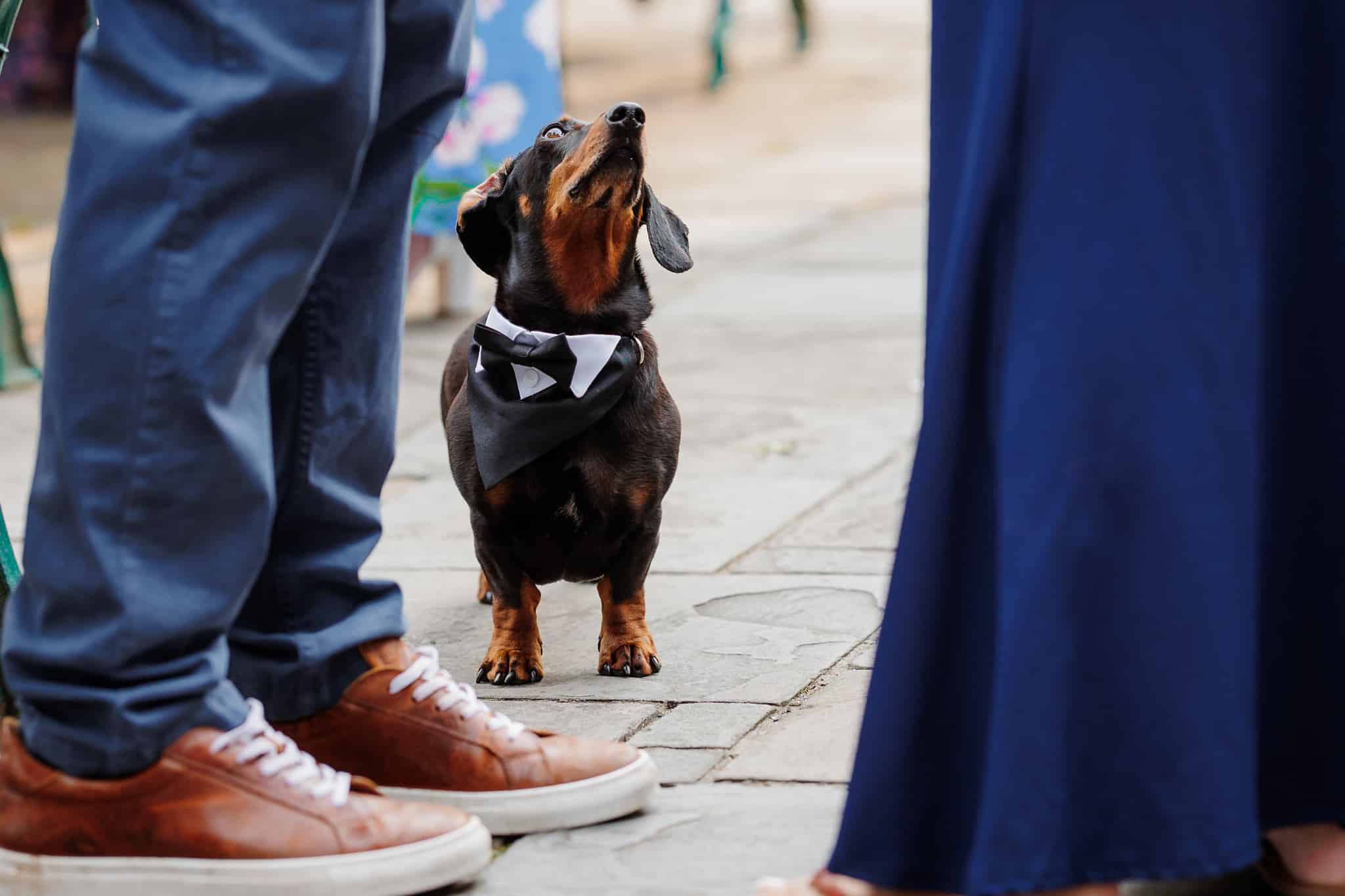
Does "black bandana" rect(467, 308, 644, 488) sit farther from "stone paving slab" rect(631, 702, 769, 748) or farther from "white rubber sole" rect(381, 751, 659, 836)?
"white rubber sole" rect(381, 751, 659, 836)

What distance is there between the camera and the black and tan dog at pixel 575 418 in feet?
8.61

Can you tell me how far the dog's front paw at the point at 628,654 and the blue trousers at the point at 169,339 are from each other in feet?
3.04

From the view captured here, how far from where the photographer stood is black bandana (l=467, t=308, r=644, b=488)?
2.59m

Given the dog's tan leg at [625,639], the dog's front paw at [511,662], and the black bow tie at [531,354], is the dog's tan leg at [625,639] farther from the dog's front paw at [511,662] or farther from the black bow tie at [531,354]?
the black bow tie at [531,354]

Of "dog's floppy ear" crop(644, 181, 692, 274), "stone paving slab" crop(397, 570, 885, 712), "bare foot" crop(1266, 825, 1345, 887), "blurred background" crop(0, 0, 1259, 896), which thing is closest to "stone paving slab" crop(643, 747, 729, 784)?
"blurred background" crop(0, 0, 1259, 896)

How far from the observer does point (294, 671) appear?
1873 mm

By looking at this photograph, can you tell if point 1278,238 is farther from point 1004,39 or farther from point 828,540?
point 828,540

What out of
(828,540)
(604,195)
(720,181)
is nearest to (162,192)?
(604,195)

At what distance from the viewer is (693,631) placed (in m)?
2.79

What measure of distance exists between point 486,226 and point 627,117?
30 centimetres

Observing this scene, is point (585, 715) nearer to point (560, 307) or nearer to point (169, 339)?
point (560, 307)

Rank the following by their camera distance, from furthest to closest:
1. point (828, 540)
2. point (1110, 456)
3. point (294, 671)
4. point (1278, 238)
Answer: point (828, 540) < point (294, 671) < point (1278, 238) < point (1110, 456)

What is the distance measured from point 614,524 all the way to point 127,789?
44.4 inches

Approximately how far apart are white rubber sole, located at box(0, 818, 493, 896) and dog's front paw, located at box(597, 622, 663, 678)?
90 cm
